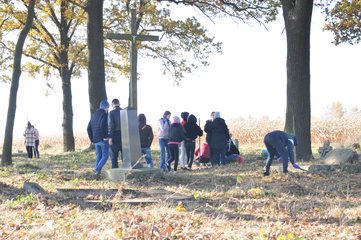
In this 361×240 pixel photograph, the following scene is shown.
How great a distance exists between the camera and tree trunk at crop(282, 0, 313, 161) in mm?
17062

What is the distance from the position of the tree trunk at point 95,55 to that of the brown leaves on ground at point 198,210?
1005 centimetres

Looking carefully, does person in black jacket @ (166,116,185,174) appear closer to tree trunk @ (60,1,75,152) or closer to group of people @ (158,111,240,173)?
group of people @ (158,111,240,173)

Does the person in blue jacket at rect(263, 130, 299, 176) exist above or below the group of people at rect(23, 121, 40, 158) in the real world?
below

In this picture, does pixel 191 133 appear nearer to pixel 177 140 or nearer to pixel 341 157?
pixel 177 140

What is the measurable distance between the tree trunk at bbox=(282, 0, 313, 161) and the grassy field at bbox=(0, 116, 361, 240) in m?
3.85

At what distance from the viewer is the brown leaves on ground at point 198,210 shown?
6277mm

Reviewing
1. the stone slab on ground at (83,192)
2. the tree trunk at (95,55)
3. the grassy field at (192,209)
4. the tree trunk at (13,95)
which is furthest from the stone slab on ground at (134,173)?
the tree trunk at (95,55)

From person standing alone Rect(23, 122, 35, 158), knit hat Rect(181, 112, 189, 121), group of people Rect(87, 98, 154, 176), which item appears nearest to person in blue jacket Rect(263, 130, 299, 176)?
group of people Rect(87, 98, 154, 176)

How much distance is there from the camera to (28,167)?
55.7 feet

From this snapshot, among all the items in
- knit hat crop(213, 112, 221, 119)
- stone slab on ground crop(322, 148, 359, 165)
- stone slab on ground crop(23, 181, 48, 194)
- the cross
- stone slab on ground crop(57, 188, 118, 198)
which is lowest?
stone slab on ground crop(57, 188, 118, 198)

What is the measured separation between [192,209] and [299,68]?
9.75m

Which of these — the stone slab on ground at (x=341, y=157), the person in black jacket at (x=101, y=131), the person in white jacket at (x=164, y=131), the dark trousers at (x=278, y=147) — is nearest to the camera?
the dark trousers at (x=278, y=147)

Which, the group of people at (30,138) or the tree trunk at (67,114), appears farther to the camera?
the tree trunk at (67,114)

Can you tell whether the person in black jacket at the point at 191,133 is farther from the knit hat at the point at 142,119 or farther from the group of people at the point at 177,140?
the knit hat at the point at 142,119
